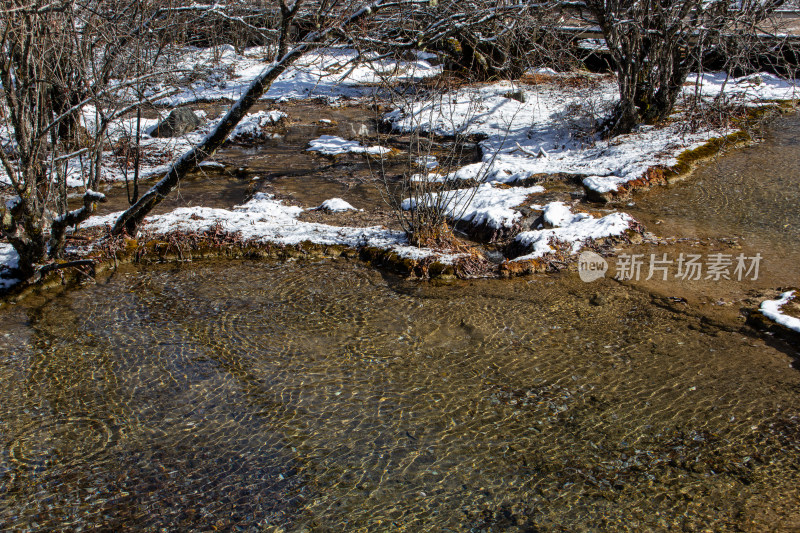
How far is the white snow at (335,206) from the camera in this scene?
27.8 feet

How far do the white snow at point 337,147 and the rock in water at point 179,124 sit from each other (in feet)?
9.57

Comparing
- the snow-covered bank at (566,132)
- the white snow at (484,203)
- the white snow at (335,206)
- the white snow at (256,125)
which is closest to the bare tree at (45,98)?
the white snow at (335,206)

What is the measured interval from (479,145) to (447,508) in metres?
9.41

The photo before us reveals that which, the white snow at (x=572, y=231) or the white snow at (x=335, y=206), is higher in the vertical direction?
the white snow at (x=572, y=231)

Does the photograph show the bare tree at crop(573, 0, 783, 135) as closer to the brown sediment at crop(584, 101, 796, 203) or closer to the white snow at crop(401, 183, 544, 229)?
the brown sediment at crop(584, 101, 796, 203)

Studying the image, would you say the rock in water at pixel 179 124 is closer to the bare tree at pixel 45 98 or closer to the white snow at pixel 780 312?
the bare tree at pixel 45 98

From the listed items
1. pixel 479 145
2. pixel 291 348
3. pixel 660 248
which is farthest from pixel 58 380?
pixel 479 145

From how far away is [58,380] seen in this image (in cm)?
457

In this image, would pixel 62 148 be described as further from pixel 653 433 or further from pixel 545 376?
pixel 653 433

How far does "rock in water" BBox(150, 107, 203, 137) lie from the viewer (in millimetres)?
12891

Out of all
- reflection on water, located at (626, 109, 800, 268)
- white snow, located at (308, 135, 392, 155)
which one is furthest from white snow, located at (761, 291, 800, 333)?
white snow, located at (308, 135, 392, 155)

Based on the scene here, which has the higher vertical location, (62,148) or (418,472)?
(62,148)

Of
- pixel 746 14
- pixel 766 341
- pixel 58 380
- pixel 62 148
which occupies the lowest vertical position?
pixel 58 380

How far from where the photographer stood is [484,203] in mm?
8516
